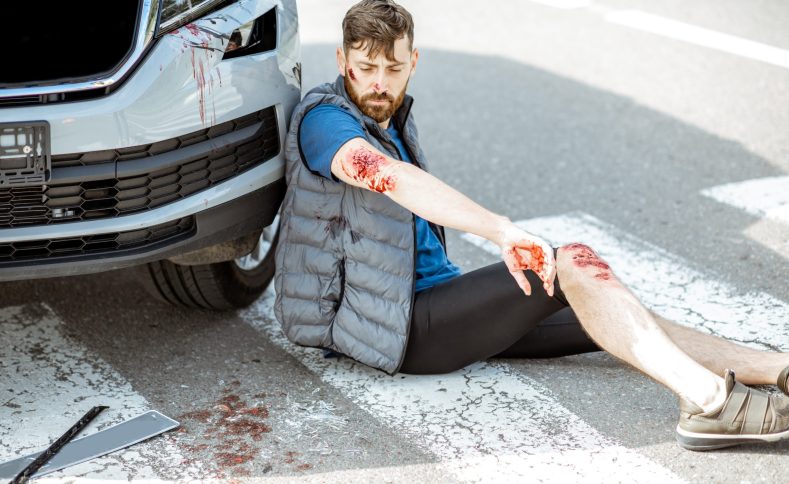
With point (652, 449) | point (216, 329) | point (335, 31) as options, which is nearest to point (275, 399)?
point (216, 329)

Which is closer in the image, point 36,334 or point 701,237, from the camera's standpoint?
point 36,334

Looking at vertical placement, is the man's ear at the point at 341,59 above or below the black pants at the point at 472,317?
above

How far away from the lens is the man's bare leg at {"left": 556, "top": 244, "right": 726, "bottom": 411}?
2992 mm

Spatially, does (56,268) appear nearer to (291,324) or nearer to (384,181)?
(291,324)

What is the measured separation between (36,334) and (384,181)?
1576 mm

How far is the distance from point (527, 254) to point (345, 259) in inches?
25.9

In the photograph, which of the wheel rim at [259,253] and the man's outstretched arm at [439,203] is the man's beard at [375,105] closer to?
the man's outstretched arm at [439,203]

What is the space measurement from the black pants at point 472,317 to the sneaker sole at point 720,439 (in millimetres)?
509

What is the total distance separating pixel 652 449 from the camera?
3160 millimetres

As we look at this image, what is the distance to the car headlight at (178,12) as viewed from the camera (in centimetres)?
330

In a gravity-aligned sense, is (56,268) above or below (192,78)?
below

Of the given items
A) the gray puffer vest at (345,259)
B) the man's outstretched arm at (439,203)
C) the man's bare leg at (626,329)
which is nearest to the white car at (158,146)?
the gray puffer vest at (345,259)

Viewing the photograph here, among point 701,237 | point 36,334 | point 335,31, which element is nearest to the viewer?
point 36,334

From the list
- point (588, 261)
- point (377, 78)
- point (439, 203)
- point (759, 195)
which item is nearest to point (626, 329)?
point (588, 261)
